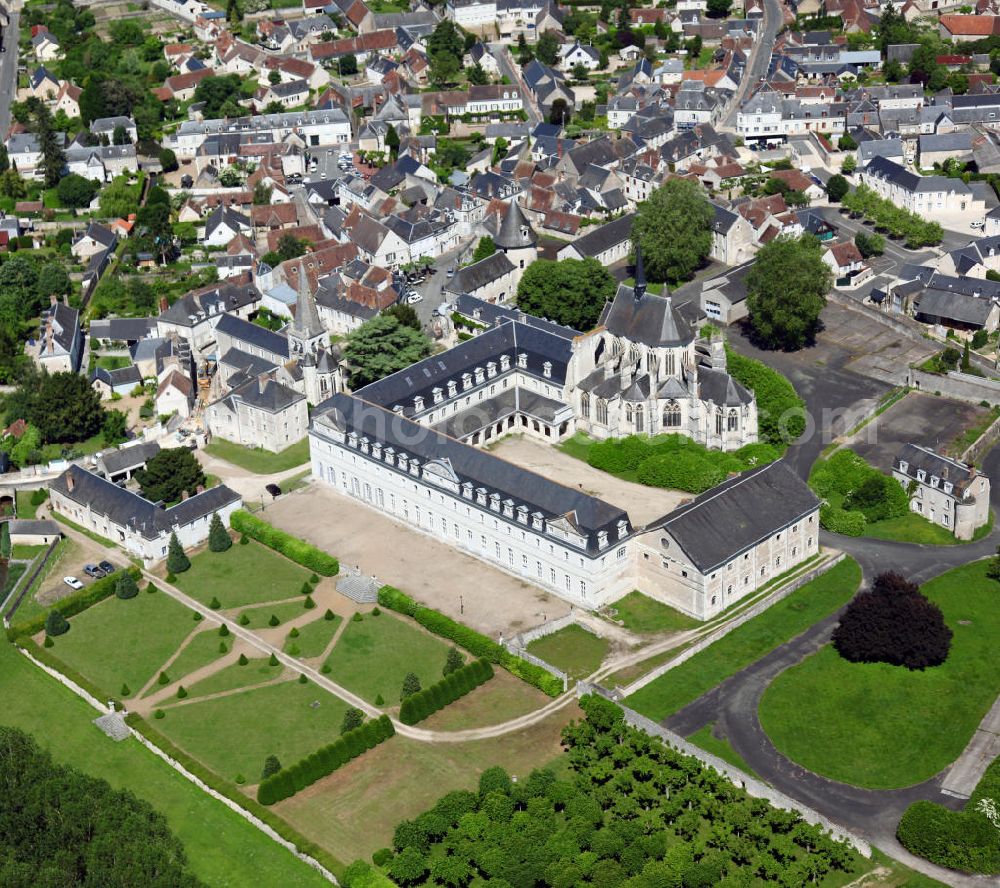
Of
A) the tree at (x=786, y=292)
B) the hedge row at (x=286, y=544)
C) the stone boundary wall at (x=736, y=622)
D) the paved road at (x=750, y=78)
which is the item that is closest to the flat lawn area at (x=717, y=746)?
the stone boundary wall at (x=736, y=622)

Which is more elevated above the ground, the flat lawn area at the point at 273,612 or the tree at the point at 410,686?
the tree at the point at 410,686

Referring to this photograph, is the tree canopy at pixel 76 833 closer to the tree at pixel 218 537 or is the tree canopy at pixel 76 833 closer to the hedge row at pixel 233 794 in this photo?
the hedge row at pixel 233 794

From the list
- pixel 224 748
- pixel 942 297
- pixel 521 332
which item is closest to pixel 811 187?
pixel 942 297

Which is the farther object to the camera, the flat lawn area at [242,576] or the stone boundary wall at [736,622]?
the flat lawn area at [242,576]

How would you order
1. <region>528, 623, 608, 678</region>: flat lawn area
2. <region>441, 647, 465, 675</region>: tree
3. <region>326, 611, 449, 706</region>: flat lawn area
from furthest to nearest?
<region>528, 623, 608, 678</region>: flat lawn area
<region>326, 611, 449, 706</region>: flat lawn area
<region>441, 647, 465, 675</region>: tree

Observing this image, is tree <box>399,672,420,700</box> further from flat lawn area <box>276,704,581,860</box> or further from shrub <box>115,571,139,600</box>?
shrub <box>115,571,139,600</box>

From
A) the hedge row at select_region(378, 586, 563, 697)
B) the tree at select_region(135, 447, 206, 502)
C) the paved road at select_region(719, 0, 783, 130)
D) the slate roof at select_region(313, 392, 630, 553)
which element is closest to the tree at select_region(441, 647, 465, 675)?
the hedge row at select_region(378, 586, 563, 697)
